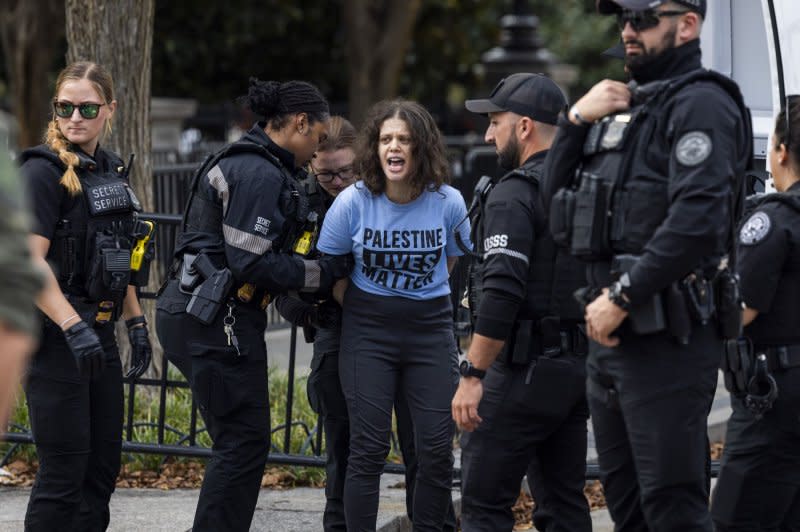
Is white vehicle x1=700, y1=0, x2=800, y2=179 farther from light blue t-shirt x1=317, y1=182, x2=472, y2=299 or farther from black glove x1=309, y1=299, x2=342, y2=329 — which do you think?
black glove x1=309, y1=299, x2=342, y2=329

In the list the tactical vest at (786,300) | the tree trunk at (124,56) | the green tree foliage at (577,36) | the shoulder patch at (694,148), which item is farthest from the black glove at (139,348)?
the green tree foliage at (577,36)

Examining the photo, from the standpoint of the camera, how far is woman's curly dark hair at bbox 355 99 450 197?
535 cm

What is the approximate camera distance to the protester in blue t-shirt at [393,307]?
530cm

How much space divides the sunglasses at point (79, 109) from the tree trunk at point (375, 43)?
537 inches

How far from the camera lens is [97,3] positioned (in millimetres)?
8000

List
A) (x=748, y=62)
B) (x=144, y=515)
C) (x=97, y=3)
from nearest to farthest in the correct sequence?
(x=144, y=515) → (x=748, y=62) → (x=97, y=3)

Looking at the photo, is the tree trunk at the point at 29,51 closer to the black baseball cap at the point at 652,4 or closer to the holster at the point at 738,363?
the holster at the point at 738,363

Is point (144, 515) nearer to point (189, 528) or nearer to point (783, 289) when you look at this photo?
point (189, 528)

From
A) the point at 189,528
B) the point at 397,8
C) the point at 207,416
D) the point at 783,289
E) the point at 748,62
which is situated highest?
the point at 397,8

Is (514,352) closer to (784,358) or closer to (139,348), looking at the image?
(784,358)

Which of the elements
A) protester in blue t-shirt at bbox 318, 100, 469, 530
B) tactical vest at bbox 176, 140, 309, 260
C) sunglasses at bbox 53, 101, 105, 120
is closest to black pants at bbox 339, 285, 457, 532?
protester in blue t-shirt at bbox 318, 100, 469, 530

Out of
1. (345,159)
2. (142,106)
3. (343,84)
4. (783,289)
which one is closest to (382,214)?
(345,159)

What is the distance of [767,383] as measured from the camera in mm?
4375

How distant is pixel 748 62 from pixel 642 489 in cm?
365
